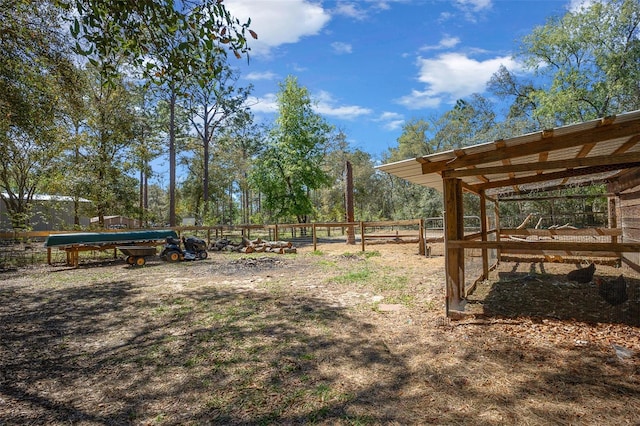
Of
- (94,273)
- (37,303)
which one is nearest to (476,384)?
(37,303)

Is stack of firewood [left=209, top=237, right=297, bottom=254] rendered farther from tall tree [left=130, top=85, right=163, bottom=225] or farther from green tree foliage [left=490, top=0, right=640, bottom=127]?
green tree foliage [left=490, top=0, right=640, bottom=127]

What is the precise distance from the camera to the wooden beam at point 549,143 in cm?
370

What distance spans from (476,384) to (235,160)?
108 ft

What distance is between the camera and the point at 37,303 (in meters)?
5.96

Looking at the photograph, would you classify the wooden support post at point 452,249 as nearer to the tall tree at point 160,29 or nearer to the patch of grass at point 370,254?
the tall tree at point 160,29

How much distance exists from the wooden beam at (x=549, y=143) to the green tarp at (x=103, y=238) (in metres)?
10.1

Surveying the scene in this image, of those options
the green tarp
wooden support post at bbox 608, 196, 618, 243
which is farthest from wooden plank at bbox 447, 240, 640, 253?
the green tarp

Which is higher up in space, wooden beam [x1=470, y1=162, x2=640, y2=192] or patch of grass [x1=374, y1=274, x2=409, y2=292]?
wooden beam [x1=470, y1=162, x2=640, y2=192]

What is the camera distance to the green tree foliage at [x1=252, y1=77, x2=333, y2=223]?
22.4 metres

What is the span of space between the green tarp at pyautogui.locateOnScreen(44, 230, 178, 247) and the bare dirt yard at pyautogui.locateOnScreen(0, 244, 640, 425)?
11.5 feet

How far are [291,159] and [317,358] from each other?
19.7 meters

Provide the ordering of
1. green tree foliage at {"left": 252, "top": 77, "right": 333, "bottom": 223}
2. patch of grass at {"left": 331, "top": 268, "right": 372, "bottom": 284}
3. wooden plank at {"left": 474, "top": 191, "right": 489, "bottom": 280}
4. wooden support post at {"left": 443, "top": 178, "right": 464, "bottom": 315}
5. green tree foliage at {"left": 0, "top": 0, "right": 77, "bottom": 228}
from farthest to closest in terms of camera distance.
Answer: green tree foliage at {"left": 252, "top": 77, "right": 333, "bottom": 223}, patch of grass at {"left": 331, "top": 268, "right": 372, "bottom": 284}, wooden plank at {"left": 474, "top": 191, "right": 489, "bottom": 280}, green tree foliage at {"left": 0, "top": 0, "right": 77, "bottom": 228}, wooden support post at {"left": 443, "top": 178, "right": 464, "bottom": 315}

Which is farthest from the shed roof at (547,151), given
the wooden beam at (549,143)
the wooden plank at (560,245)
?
the wooden plank at (560,245)

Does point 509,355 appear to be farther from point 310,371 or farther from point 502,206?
point 502,206
